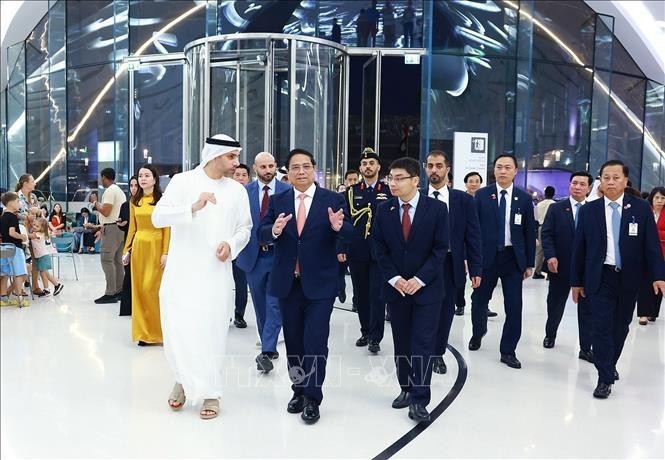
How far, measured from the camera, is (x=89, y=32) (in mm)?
15133

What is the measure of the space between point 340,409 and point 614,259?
207cm

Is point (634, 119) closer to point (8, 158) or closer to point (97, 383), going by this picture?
point (97, 383)

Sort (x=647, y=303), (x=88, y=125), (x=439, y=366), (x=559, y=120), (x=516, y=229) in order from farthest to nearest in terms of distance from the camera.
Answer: (x=88, y=125), (x=559, y=120), (x=647, y=303), (x=516, y=229), (x=439, y=366)

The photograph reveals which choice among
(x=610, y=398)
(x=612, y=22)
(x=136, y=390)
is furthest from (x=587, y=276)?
(x=612, y=22)

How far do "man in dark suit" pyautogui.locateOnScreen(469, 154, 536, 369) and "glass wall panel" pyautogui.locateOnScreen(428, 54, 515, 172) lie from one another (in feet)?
13.5

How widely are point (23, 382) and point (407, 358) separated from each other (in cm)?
246

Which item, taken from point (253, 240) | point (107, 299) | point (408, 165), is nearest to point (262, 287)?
point (253, 240)

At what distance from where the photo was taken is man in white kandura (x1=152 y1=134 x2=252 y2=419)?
3.40 m

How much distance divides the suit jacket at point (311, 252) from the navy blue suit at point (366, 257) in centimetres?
160

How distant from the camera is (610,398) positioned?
13.1 ft

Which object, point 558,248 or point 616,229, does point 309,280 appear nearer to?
point 616,229

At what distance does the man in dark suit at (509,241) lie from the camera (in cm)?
471

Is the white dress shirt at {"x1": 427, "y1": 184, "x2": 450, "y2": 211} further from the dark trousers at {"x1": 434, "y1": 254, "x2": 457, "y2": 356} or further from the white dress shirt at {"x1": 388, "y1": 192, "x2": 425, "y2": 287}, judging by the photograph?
the white dress shirt at {"x1": 388, "y1": 192, "x2": 425, "y2": 287}

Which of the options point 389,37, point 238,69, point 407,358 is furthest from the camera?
point 389,37
